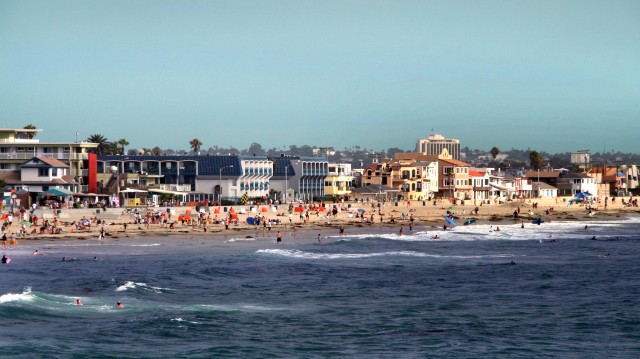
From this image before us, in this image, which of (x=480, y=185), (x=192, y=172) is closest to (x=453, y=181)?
(x=480, y=185)

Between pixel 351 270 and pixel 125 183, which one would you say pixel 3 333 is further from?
pixel 125 183

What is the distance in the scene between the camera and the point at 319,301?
139 ft

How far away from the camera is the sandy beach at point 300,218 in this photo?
251 ft

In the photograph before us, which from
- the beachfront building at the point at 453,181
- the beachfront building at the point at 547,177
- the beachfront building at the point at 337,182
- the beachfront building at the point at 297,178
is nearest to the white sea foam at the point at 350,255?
the beachfront building at the point at 297,178

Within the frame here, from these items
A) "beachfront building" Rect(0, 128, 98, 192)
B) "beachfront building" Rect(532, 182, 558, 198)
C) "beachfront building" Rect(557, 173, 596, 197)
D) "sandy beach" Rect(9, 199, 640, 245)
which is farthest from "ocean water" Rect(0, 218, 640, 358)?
"beachfront building" Rect(557, 173, 596, 197)

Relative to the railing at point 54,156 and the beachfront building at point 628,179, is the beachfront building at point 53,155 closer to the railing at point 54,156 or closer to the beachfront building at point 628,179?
the railing at point 54,156

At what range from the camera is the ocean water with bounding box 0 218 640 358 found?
33.2 m

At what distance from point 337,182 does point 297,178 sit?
7237 millimetres

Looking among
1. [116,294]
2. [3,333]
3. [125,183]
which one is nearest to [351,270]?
[116,294]

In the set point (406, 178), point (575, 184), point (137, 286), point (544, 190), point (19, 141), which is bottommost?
point (137, 286)

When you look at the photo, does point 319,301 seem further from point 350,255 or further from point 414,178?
point 414,178

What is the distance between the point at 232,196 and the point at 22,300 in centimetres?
6621

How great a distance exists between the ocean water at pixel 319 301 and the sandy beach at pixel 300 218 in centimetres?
813

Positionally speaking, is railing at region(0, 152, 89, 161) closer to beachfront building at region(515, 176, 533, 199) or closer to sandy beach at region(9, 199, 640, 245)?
sandy beach at region(9, 199, 640, 245)
